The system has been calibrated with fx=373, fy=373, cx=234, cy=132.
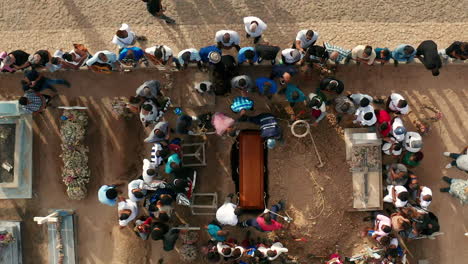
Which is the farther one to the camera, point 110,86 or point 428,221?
point 110,86

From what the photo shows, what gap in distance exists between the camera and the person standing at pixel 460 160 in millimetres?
9875

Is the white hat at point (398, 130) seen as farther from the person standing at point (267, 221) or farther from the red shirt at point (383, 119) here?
the person standing at point (267, 221)

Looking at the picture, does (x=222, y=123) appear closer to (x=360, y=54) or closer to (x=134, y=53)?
(x=134, y=53)

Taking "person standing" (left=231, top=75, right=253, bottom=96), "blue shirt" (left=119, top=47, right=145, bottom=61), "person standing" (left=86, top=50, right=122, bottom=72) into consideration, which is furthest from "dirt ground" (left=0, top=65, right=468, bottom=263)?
"person standing" (left=231, top=75, right=253, bottom=96)

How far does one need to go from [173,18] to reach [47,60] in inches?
141

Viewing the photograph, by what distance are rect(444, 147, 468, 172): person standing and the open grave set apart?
11.8m

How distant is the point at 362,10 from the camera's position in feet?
34.9

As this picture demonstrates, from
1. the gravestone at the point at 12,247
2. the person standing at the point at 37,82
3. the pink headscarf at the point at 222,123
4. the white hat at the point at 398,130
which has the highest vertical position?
the person standing at the point at 37,82

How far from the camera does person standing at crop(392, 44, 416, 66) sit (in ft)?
30.4

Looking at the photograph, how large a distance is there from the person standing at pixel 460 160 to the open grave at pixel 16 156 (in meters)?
11.8

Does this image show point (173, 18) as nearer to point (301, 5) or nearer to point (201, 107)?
point (201, 107)

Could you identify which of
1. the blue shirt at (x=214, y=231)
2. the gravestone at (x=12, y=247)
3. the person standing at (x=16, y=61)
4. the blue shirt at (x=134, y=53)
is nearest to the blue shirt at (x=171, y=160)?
the blue shirt at (x=214, y=231)

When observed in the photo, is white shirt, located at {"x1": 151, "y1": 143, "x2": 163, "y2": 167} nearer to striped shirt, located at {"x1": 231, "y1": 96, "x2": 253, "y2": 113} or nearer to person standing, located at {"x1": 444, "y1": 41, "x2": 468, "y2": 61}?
striped shirt, located at {"x1": 231, "y1": 96, "x2": 253, "y2": 113}

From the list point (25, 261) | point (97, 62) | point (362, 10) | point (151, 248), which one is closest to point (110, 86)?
point (97, 62)
